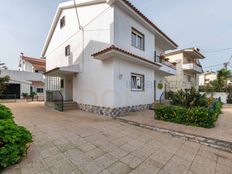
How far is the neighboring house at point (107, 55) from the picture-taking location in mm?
8039

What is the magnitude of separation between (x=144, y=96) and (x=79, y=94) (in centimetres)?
515

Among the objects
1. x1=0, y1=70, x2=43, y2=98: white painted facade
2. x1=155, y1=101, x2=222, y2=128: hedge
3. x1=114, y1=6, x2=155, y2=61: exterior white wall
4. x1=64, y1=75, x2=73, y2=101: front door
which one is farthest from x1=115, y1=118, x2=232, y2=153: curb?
x1=0, y1=70, x2=43, y2=98: white painted facade

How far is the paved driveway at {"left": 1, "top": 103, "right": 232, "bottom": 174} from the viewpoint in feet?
9.49

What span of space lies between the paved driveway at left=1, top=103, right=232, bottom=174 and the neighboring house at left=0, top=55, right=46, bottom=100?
2157 cm

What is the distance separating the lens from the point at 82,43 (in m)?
10.4

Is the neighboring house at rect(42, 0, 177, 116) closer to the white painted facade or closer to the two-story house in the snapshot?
the white painted facade

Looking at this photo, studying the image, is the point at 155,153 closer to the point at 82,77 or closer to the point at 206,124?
the point at 206,124

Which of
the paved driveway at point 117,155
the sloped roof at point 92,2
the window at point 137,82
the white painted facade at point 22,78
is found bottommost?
the paved driveway at point 117,155

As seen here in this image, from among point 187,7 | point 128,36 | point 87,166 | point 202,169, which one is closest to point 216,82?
point 187,7

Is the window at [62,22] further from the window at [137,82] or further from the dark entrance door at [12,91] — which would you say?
the dark entrance door at [12,91]

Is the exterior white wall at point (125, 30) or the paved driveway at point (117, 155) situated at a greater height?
the exterior white wall at point (125, 30)

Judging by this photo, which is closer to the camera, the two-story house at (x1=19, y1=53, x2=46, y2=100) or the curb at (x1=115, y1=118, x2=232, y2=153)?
the curb at (x1=115, y1=118, x2=232, y2=153)

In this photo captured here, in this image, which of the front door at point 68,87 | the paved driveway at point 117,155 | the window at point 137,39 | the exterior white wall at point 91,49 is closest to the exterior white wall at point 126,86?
the exterior white wall at point 91,49

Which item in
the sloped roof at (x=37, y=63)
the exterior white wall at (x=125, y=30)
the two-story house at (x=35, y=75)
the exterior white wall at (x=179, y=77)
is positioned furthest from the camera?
the sloped roof at (x=37, y=63)
